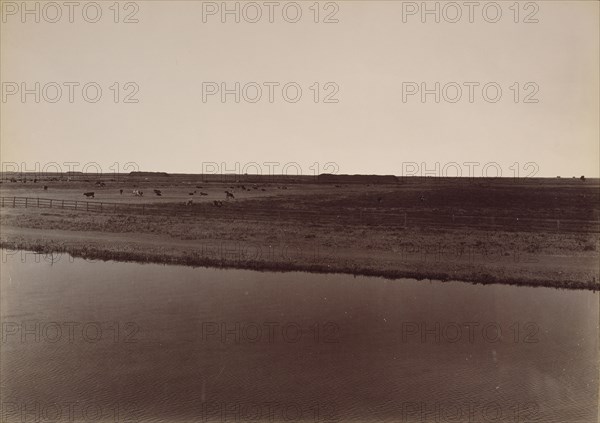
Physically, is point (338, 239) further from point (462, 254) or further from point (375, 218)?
point (375, 218)

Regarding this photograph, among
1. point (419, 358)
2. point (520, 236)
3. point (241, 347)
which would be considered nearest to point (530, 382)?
point (419, 358)

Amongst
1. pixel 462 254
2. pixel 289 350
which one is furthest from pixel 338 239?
pixel 289 350

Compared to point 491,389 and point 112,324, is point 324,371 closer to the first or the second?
point 491,389

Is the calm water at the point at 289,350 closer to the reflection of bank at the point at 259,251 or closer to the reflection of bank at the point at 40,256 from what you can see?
the reflection of bank at the point at 40,256

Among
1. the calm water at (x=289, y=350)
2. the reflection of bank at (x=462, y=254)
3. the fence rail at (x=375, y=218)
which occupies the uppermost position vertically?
the fence rail at (x=375, y=218)

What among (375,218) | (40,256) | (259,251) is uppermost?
(375,218)

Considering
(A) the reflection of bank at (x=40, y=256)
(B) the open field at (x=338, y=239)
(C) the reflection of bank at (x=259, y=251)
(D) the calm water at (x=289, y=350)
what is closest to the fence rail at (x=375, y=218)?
(B) the open field at (x=338, y=239)

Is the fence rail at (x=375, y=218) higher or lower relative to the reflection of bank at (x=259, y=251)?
higher

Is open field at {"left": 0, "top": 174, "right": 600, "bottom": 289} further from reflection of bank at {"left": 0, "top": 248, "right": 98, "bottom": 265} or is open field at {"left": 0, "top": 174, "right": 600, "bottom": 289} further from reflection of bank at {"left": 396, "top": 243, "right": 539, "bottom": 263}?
reflection of bank at {"left": 0, "top": 248, "right": 98, "bottom": 265}

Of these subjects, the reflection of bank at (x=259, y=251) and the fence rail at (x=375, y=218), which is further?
the fence rail at (x=375, y=218)
